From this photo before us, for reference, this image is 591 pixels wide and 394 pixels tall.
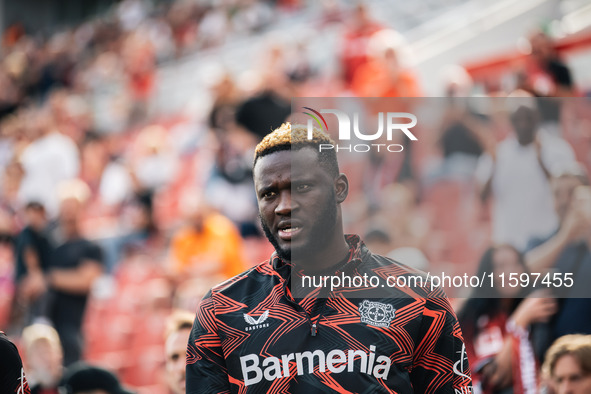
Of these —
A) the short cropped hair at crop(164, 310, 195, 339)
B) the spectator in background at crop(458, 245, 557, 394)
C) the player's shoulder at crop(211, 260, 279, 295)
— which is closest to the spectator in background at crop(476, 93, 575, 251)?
the spectator in background at crop(458, 245, 557, 394)

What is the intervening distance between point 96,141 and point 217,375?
8788 mm

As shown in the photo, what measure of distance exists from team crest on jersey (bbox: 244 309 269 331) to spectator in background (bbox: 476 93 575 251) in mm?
1176

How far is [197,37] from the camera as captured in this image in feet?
49.3

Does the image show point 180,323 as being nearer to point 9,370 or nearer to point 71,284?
point 9,370

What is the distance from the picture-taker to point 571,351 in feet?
10.3

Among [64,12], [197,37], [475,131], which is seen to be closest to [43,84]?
[197,37]

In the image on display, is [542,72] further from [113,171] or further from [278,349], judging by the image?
[113,171]

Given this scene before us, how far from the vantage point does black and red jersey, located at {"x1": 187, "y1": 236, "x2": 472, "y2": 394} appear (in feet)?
6.97

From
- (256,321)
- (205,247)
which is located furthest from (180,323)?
(205,247)

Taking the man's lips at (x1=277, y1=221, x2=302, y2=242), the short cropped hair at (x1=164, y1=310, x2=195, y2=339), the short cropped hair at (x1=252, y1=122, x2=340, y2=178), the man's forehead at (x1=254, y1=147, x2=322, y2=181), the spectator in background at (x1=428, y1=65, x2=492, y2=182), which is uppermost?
the spectator in background at (x1=428, y1=65, x2=492, y2=182)

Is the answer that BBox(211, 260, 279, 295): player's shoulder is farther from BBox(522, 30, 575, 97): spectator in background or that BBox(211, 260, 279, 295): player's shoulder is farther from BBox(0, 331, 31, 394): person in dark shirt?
BBox(522, 30, 575, 97): spectator in background

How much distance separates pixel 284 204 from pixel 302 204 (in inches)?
2.0

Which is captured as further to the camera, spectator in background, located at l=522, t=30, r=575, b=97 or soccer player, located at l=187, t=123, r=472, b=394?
spectator in background, located at l=522, t=30, r=575, b=97
